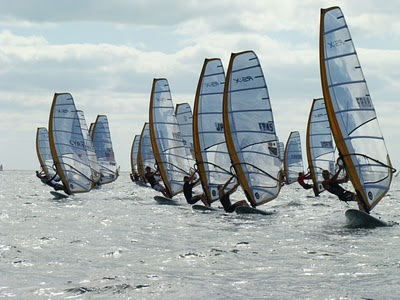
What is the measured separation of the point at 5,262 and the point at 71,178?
64.1 feet

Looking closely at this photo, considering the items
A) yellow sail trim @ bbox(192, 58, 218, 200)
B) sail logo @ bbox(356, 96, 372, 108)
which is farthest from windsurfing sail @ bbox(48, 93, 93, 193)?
sail logo @ bbox(356, 96, 372, 108)

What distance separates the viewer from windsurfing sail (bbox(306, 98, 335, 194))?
3569 cm

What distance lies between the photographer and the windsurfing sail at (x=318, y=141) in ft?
117

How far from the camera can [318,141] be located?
3603cm

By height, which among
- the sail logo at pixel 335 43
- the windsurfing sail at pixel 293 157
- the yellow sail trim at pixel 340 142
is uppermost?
the sail logo at pixel 335 43

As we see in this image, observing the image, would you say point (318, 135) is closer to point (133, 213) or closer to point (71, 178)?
point (71, 178)

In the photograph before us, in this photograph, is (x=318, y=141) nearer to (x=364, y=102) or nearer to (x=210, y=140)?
(x=210, y=140)

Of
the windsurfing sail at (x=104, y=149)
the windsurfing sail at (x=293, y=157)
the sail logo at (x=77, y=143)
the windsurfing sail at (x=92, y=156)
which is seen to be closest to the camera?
the sail logo at (x=77, y=143)

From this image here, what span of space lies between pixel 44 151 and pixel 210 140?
2665 cm

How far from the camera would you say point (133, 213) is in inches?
990

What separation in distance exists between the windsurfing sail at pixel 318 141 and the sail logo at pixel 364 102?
15.7m

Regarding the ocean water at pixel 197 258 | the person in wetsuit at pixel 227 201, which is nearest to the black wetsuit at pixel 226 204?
the person in wetsuit at pixel 227 201

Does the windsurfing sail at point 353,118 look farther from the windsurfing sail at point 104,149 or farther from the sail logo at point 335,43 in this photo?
the windsurfing sail at point 104,149

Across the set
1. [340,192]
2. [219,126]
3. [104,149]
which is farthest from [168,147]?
[104,149]
